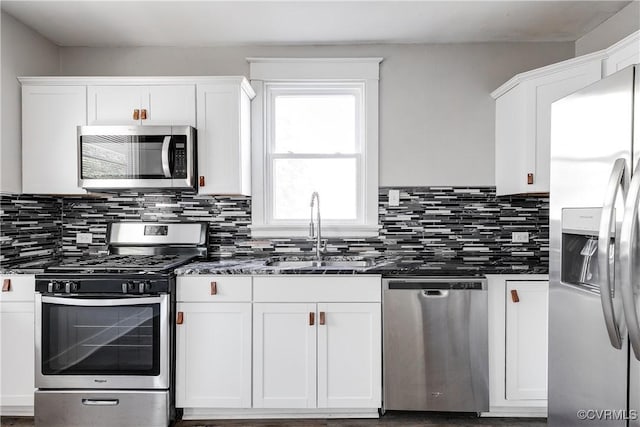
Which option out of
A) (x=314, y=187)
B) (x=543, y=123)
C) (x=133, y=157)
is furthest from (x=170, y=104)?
(x=543, y=123)

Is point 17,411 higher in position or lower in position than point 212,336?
lower

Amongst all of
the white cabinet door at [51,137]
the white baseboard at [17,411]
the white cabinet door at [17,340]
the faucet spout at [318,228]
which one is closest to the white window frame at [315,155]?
the faucet spout at [318,228]

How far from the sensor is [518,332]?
2512mm

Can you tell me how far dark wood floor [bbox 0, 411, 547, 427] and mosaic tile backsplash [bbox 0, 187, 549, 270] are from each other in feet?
3.28

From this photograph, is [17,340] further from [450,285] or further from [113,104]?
[450,285]

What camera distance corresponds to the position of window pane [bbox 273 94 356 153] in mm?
3203

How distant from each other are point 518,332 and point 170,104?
99.4 inches

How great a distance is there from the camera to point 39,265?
8.63 feet

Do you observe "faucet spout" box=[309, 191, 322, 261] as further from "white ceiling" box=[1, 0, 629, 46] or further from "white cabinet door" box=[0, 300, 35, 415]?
"white cabinet door" box=[0, 300, 35, 415]

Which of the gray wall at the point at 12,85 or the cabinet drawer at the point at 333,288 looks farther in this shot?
the gray wall at the point at 12,85

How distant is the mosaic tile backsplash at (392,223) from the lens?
310 centimetres

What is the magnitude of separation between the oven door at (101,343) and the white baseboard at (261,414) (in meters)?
0.31

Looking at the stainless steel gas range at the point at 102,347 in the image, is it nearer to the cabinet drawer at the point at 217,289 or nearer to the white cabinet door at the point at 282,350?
the cabinet drawer at the point at 217,289

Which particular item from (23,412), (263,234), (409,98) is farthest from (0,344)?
(409,98)
